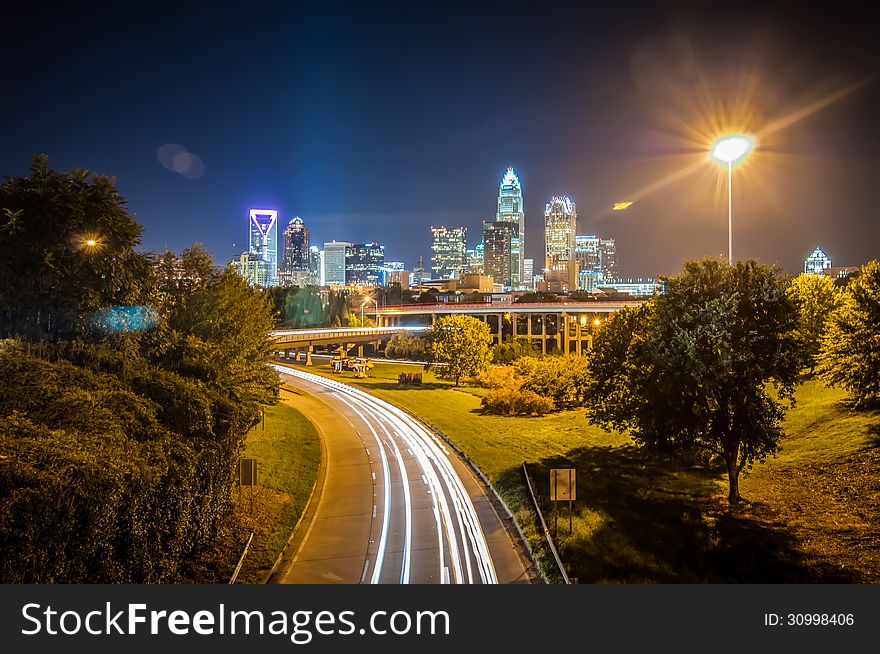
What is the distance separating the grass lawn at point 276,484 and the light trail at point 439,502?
10.2ft

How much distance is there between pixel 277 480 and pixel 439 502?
7141 millimetres

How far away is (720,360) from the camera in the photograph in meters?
17.4

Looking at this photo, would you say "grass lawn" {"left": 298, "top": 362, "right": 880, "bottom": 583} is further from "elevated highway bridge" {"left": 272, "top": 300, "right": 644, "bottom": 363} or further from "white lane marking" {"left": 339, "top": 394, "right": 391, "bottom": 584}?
"elevated highway bridge" {"left": 272, "top": 300, "right": 644, "bottom": 363}

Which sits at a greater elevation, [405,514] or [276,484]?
[276,484]

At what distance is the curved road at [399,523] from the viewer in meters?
13.9

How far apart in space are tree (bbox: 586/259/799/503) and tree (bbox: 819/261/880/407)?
6.33 m

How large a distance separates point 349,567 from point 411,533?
2822 mm

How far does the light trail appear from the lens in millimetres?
14070

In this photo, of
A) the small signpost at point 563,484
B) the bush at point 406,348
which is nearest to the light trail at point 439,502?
the small signpost at point 563,484

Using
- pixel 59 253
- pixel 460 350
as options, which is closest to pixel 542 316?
pixel 460 350

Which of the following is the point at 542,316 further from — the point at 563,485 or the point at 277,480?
the point at 563,485

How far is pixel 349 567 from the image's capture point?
14141 mm

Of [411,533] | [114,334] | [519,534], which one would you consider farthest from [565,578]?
[114,334]

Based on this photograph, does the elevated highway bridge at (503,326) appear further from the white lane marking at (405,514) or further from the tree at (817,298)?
the white lane marking at (405,514)
